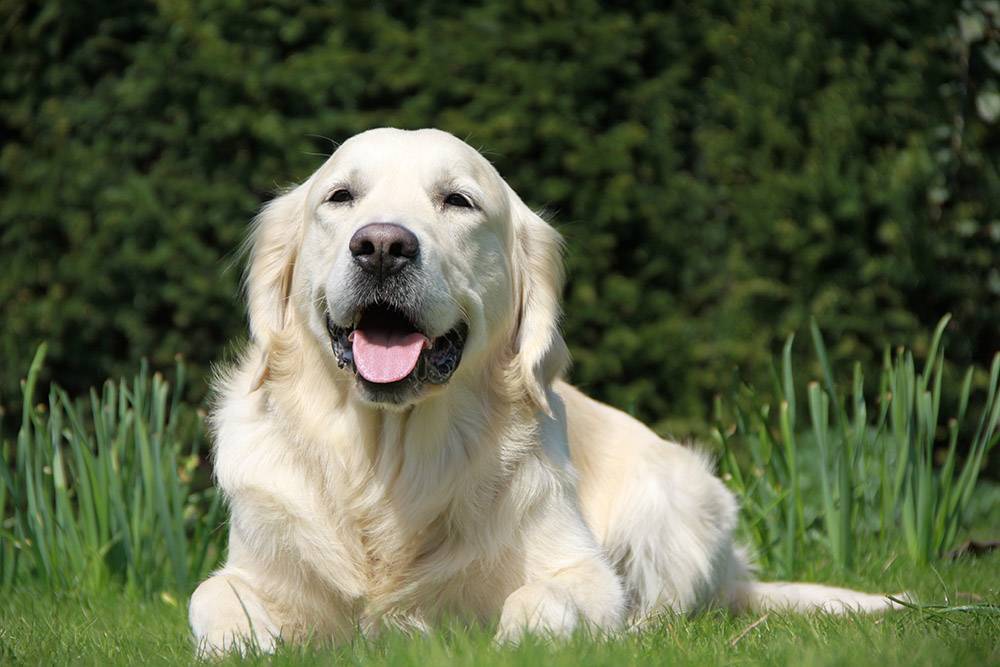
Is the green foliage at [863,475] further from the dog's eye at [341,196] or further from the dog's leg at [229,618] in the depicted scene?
the dog's leg at [229,618]

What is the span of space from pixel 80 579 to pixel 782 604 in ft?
6.98

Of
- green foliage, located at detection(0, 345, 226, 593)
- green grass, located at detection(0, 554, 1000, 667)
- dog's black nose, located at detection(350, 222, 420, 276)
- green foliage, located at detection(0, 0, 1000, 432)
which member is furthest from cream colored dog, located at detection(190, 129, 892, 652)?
green foliage, located at detection(0, 0, 1000, 432)

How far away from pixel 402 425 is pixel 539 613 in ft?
2.08

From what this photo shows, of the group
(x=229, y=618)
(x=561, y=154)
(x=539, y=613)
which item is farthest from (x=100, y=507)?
(x=561, y=154)

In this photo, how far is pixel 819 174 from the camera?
4969 mm

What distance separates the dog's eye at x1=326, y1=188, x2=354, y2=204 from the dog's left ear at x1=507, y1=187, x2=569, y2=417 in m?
0.47

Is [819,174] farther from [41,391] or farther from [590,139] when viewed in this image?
[41,391]

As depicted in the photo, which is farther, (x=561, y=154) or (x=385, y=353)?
(x=561, y=154)

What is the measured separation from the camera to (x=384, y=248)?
107 inches

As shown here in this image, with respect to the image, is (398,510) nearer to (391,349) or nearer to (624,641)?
(391,349)

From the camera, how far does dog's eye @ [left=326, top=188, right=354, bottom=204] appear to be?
3020 millimetres

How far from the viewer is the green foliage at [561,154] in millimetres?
4945

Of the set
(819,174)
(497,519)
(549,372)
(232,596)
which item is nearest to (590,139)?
(819,174)

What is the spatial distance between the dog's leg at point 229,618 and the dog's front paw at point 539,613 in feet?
1.66
